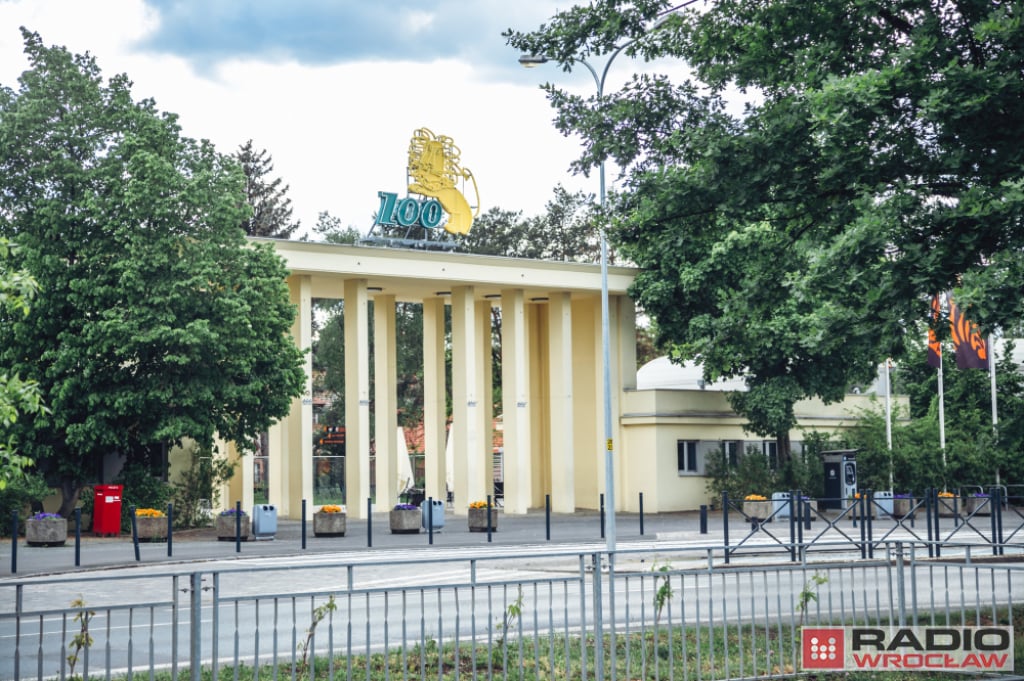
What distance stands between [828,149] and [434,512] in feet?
70.3

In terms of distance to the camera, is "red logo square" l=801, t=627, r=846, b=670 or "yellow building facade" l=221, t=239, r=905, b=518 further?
"yellow building facade" l=221, t=239, r=905, b=518

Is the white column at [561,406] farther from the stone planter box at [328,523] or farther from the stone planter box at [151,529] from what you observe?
the stone planter box at [151,529]

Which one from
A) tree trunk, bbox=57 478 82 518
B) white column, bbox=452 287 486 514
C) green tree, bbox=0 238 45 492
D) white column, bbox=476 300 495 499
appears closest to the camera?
green tree, bbox=0 238 45 492

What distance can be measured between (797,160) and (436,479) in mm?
31391

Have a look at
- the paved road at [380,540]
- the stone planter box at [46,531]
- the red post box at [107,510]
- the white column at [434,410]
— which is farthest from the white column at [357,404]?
the stone planter box at [46,531]

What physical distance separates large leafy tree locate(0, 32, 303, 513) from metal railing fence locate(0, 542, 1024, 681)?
22.1 meters

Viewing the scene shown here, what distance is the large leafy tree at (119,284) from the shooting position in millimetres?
31516

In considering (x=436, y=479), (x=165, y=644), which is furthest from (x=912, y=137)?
(x=436, y=479)

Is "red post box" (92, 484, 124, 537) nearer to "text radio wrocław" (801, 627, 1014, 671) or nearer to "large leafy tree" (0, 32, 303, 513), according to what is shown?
"large leafy tree" (0, 32, 303, 513)

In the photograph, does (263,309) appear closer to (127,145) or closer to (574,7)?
(127,145)

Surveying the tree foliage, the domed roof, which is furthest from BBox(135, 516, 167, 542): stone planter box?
the tree foliage

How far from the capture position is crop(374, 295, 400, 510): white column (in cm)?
4184

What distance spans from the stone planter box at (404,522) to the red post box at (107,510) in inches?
270

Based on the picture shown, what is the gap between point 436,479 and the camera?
43.8 m
